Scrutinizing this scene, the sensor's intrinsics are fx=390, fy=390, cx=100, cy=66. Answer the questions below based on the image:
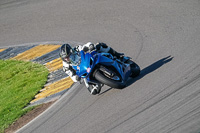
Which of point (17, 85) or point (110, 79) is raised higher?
point (17, 85)

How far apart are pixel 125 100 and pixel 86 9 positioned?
8.33 meters

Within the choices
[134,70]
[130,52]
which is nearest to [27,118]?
[134,70]

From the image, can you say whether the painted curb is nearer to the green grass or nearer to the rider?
the green grass

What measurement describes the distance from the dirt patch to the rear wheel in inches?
85.0

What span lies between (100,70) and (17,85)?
4.50 m

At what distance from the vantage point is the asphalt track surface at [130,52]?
781 centimetres

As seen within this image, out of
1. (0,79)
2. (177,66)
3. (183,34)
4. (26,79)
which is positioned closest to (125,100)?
(177,66)

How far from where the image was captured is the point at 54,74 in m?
12.3

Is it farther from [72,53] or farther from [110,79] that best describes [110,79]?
[72,53]

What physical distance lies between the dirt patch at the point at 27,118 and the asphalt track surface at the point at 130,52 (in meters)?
0.28

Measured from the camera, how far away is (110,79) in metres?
8.94

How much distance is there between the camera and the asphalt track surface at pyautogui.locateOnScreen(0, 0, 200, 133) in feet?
25.6

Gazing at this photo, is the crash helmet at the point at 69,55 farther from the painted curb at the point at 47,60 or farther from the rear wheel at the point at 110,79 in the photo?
the painted curb at the point at 47,60

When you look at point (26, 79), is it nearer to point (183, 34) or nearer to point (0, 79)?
point (0, 79)
